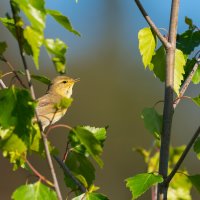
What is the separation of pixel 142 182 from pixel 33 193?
39 cm

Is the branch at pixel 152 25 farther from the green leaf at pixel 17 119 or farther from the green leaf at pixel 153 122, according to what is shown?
the green leaf at pixel 17 119

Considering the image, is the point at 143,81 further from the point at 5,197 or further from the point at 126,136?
the point at 5,197

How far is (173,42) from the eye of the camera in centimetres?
214

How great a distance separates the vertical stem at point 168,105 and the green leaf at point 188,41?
36 cm

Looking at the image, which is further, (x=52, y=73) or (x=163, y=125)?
(x=52, y=73)

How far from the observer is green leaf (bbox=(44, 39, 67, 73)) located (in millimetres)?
1526

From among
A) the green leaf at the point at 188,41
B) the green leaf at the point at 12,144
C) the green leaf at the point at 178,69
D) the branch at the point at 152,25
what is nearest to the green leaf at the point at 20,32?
the green leaf at the point at 12,144

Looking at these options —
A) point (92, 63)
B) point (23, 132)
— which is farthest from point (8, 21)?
point (92, 63)

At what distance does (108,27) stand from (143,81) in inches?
194

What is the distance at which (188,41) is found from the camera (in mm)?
2529

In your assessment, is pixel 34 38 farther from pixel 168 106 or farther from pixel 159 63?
pixel 159 63

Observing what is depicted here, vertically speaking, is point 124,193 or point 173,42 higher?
point 173,42

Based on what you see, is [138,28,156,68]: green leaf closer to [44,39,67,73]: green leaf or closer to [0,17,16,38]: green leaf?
[0,17,16,38]: green leaf

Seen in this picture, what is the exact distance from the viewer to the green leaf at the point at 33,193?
69.2 inches
